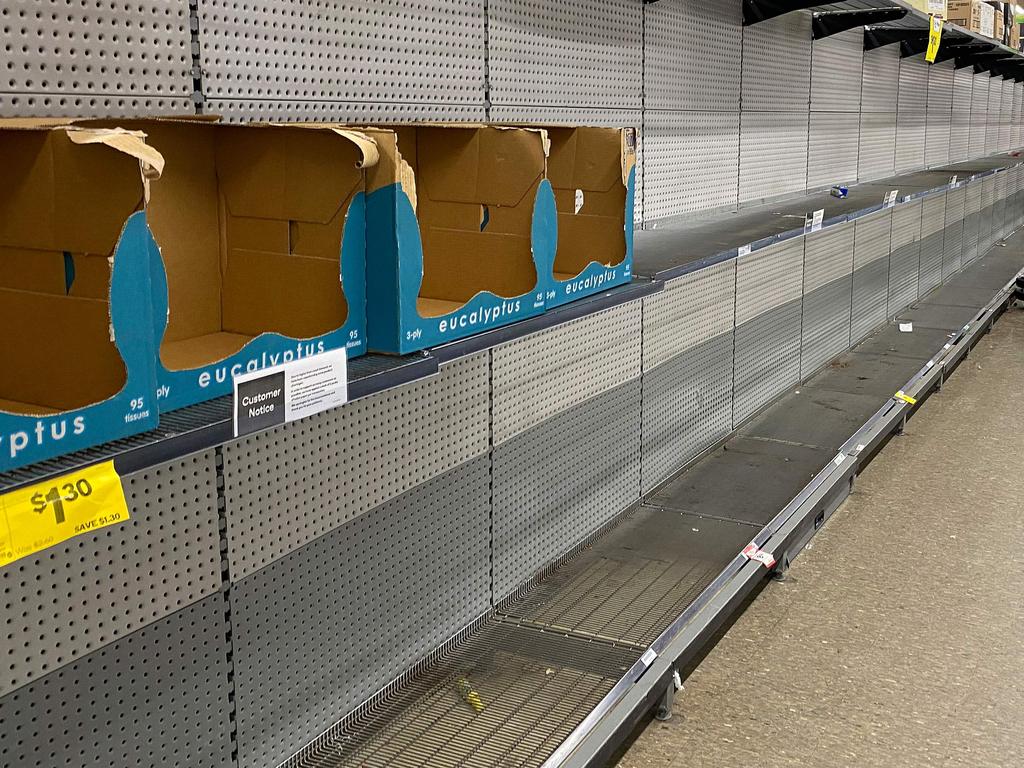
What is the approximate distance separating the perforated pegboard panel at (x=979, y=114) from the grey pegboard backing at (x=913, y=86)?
109 inches

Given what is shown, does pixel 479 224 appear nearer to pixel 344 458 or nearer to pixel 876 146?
pixel 344 458

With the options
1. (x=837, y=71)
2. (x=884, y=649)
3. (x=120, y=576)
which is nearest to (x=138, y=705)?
(x=120, y=576)

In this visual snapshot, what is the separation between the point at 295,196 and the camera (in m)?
1.82

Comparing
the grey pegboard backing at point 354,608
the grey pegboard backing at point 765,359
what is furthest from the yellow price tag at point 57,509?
the grey pegboard backing at point 765,359

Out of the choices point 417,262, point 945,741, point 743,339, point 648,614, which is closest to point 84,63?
point 417,262

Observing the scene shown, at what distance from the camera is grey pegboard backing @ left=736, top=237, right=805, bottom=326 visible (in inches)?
177

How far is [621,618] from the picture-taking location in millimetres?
2861

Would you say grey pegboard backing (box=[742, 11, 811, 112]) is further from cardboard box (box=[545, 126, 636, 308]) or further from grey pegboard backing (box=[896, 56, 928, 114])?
grey pegboard backing (box=[896, 56, 928, 114])

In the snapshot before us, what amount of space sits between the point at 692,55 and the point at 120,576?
130 inches

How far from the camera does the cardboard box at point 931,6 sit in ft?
18.5

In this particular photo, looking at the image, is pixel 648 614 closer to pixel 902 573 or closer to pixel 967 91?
pixel 902 573

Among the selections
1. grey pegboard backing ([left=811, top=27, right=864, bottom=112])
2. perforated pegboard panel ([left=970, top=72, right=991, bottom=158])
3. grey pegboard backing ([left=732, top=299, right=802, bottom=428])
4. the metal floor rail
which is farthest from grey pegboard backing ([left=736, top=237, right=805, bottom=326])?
perforated pegboard panel ([left=970, top=72, right=991, bottom=158])

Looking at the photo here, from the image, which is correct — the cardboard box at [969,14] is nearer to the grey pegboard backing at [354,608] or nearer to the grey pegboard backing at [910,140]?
the grey pegboard backing at [910,140]

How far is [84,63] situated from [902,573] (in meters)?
3.00
